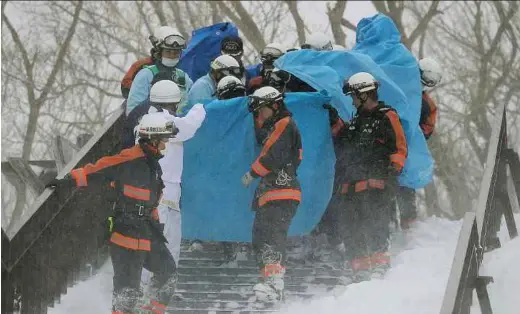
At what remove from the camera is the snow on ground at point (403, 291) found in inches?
290

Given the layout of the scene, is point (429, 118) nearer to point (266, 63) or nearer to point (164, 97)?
point (266, 63)

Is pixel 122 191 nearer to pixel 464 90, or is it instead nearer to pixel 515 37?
pixel 515 37

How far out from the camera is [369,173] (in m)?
8.82

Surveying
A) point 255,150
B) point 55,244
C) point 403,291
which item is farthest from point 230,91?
point 403,291

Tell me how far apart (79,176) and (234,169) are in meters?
2.06

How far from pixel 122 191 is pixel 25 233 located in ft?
3.25

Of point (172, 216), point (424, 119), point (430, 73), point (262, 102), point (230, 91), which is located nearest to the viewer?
point (262, 102)

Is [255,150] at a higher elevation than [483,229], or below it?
higher

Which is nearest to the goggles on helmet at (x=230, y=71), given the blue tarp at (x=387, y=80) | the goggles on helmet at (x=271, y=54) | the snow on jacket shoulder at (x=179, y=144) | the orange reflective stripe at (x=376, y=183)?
the blue tarp at (x=387, y=80)

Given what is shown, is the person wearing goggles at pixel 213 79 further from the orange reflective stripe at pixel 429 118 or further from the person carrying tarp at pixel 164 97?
the orange reflective stripe at pixel 429 118

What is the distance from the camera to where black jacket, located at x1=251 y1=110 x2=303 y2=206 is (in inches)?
323

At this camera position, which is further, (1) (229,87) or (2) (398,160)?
(1) (229,87)

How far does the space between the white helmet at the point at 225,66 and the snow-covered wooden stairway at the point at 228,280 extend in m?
1.68

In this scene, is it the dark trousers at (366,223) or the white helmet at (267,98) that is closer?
the white helmet at (267,98)
